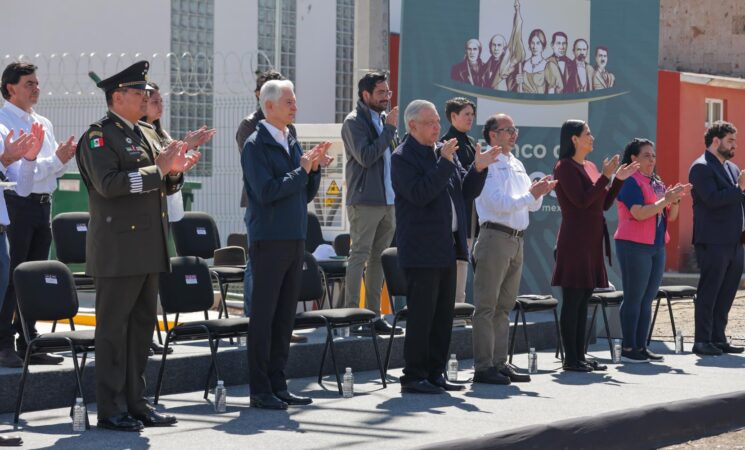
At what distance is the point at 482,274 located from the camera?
352 inches

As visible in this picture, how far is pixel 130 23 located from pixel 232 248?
39.2 feet

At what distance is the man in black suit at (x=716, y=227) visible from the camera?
10703 mm

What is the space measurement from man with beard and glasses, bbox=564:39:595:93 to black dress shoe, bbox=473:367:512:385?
3701mm

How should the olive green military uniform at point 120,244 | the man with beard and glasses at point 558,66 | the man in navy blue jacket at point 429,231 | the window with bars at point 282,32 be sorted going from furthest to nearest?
the window with bars at point 282,32 < the man with beard and glasses at point 558,66 < the man in navy blue jacket at point 429,231 < the olive green military uniform at point 120,244

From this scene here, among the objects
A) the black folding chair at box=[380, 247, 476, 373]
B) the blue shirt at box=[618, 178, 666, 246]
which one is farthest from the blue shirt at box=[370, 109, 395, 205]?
the blue shirt at box=[618, 178, 666, 246]

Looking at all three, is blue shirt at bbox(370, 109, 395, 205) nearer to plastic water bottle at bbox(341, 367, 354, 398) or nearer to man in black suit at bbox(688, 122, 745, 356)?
plastic water bottle at bbox(341, 367, 354, 398)

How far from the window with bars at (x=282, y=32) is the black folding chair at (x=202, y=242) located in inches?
496

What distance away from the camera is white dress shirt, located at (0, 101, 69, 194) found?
Answer: 7.74 metres

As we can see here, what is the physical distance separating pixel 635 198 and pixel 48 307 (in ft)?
15.7

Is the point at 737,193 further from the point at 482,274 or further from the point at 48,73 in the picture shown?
the point at 48,73

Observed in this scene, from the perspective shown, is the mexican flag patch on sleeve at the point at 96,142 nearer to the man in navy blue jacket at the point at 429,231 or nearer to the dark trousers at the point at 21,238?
the dark trousers at the point at 21,238

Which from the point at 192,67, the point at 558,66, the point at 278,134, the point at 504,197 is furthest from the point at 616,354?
the point at 192,67

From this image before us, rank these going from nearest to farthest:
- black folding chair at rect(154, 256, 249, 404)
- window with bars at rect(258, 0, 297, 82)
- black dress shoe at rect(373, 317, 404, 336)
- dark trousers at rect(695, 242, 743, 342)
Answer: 1. black folding chair at rect(154, 256, 249, 404)
2. black dress shoe at rect(373, 317, 404, 336)
3. dark trousers at rect(695, 242, 743, 342)
4. window with bars at rect(258, 0, 297, 82)

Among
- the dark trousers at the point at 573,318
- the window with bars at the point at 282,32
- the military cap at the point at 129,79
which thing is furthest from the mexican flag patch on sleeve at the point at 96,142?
the window with bars at the point at 282,32
